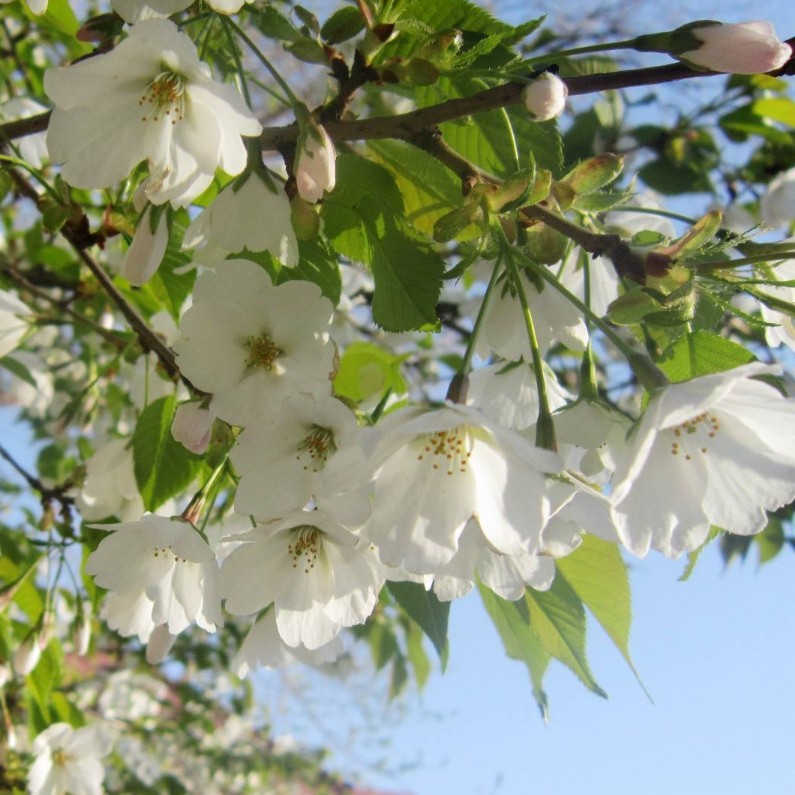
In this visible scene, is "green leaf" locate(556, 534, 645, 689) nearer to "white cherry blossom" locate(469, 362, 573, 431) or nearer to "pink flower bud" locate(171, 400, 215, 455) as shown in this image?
"white cherry blossom" locate(469, 362, 573, 431)

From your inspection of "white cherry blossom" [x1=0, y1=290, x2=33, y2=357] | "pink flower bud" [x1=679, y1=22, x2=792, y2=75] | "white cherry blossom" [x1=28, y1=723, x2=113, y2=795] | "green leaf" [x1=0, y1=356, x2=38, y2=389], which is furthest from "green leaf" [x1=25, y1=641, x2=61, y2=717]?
"pink flower bud" [x1=679, y1=22, x2=792, y2=75]

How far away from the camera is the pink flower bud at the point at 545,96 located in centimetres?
72

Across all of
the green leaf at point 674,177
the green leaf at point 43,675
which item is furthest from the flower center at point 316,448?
the green leaf at point 674,177

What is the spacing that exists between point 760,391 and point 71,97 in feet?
2.42

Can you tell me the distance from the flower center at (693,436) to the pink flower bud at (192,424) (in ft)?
1.62

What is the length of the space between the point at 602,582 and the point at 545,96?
60 centimetres

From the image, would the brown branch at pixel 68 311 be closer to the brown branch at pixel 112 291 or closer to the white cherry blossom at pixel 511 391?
the brown branch at pixel 112 291

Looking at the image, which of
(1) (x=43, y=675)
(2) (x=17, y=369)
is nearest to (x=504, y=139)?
(2) (x=17, y=369)

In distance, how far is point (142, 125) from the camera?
93 centimetres

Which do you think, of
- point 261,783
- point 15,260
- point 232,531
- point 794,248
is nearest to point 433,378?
point 15,260

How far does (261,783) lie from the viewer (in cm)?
612

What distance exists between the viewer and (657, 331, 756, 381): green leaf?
0.83 meters

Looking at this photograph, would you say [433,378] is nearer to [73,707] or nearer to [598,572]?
[73,707]

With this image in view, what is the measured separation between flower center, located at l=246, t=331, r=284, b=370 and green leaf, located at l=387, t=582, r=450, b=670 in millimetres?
313
